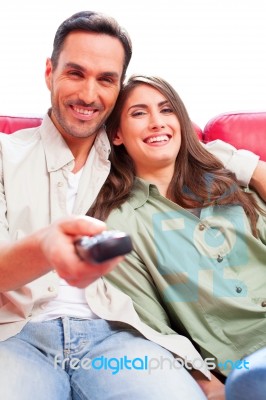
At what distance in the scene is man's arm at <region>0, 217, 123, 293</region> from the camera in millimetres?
742

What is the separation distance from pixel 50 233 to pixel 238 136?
106 centimetres

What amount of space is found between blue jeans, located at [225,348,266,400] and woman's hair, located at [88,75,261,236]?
0.62m

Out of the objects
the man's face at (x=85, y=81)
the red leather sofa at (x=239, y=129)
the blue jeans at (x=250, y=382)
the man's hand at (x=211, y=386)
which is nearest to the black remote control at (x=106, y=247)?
the blue jeans at (x=250, y=382)

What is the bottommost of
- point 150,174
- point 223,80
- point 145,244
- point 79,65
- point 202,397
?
point 202,397

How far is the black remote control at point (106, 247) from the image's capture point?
0.68 metres

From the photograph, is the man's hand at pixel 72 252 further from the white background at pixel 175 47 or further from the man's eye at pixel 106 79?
the white background at pixel 175 47

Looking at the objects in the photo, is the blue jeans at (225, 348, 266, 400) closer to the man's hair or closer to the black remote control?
the black remote control

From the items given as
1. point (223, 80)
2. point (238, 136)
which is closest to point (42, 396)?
point (238, 136)

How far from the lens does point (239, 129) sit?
1724mm

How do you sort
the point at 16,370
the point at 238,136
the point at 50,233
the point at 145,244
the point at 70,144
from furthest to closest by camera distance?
the point at 238,136 → the point at 70,144 → the point at 145,244 → the point at 16,370 → the point at 50,233

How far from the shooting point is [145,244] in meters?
1.39

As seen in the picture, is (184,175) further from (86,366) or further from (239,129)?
(86,366)

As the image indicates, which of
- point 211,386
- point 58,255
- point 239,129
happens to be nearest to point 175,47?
point 239,129

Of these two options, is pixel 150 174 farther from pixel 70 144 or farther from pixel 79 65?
pixel 79 65
